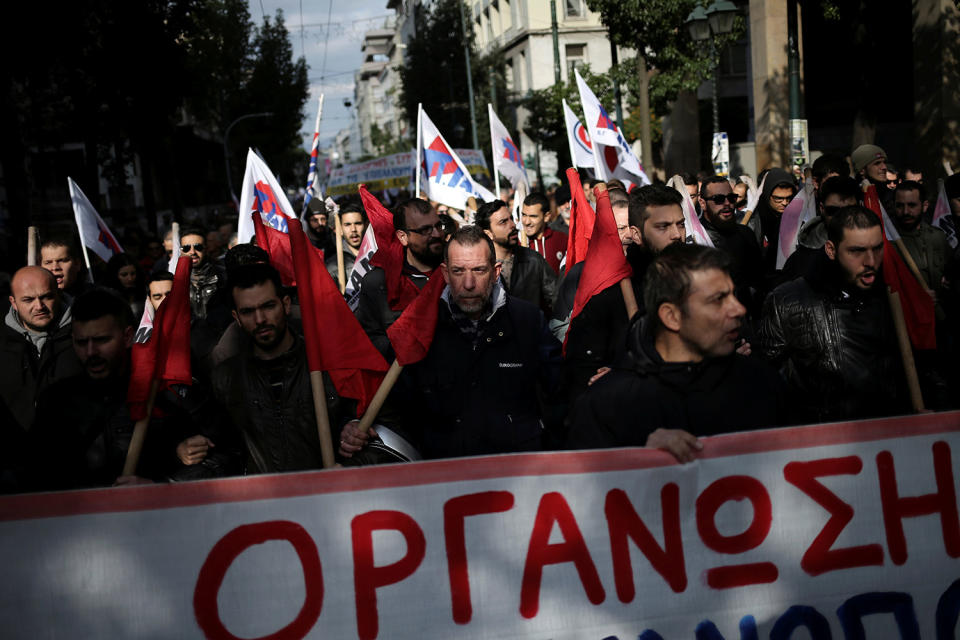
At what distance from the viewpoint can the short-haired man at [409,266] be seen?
5434 mm

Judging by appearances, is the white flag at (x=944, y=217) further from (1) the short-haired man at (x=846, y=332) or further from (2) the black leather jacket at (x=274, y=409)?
(2) the black leather jacket at (x=274, y=409)

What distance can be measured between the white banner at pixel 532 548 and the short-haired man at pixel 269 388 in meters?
0.88

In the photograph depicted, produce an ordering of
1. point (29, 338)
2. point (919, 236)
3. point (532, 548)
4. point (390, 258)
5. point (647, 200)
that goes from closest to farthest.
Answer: point (532, 548) < point (647, 200) < point (29, 338) < point (390, 258) < point (919, 236)

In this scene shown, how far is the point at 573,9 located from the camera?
2030 inches

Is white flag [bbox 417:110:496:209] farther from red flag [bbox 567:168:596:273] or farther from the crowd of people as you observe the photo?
the crowd of people

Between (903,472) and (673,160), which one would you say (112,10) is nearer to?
(903,472)

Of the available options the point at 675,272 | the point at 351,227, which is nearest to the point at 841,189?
the point at 675,272

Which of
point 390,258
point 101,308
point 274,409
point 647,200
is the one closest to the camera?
point 274,409

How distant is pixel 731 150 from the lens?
85.9ft

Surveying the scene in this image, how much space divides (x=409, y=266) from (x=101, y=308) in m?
2.18

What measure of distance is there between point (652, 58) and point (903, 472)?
57.0 ft

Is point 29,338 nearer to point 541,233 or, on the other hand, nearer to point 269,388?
point 269,388

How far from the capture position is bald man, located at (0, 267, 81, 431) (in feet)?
15.9

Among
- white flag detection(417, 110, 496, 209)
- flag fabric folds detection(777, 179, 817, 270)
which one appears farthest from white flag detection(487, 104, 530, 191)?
flag fabric folds detection(777, 179, 817, 270)
